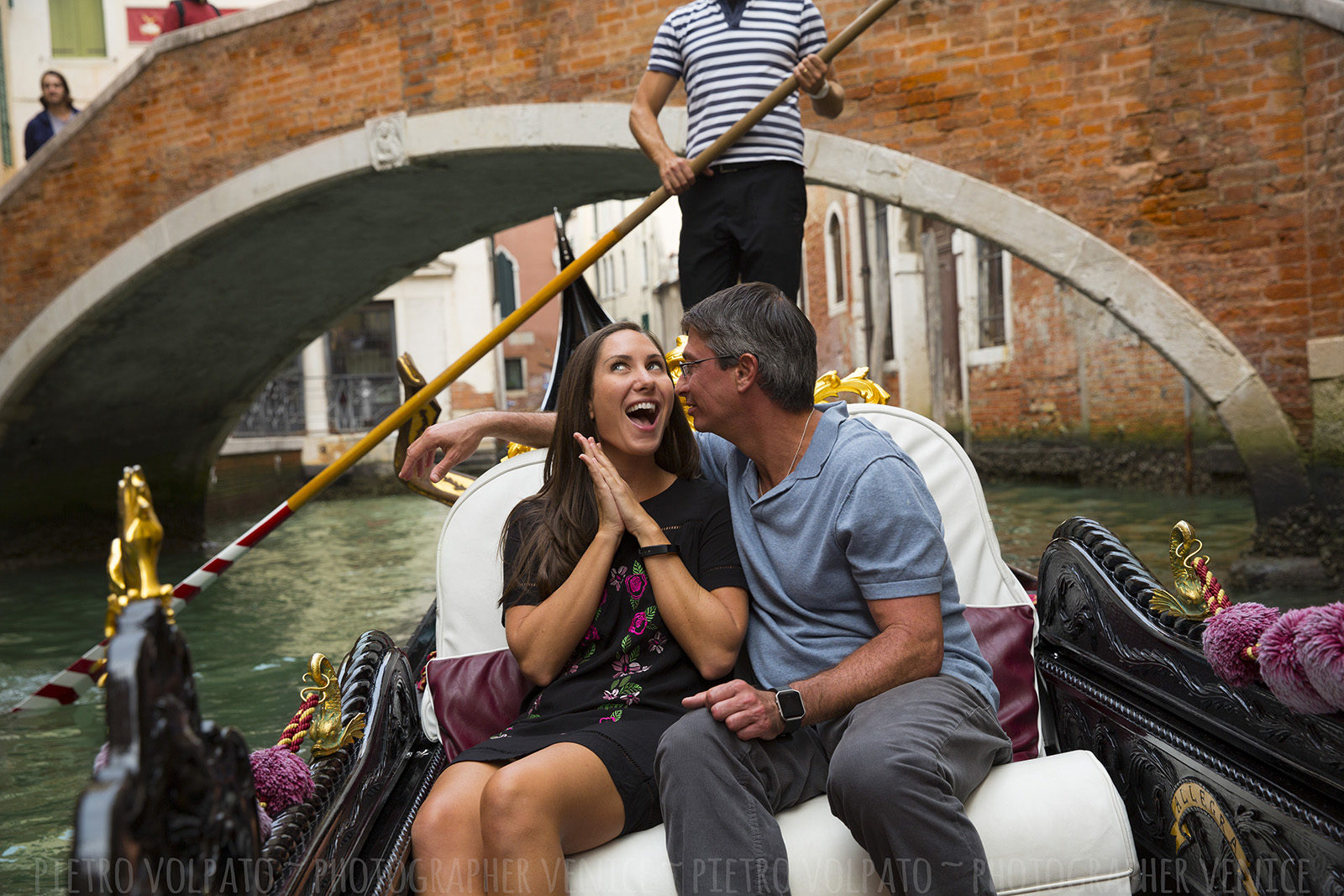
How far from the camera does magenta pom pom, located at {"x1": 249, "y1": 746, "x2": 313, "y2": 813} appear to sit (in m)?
1.09

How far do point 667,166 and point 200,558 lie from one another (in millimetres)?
6356

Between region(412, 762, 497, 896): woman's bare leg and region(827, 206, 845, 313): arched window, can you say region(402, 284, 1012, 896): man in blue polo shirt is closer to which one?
region(412, 762, 497, 896): woman's bare leg

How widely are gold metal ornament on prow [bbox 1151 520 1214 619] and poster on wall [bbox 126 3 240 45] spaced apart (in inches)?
550

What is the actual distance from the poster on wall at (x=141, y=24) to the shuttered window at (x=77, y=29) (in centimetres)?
30

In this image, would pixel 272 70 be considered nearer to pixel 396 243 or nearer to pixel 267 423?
pixel 396 243

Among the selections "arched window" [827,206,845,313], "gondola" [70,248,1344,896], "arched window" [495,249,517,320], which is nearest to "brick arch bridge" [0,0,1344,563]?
"gondola" [70,248,1344,896]

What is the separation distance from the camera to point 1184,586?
4.31ft

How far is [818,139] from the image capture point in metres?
4.47

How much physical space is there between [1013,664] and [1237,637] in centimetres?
46

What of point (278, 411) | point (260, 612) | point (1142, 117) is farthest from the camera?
point (278, 411)

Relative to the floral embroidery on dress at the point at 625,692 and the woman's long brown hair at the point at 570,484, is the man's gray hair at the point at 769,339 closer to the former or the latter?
the woman's long brown hair at the point at 570,484

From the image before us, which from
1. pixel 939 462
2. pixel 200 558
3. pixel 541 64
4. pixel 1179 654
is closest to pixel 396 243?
pixel 541 64

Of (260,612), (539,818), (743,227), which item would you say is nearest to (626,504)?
(539,818)

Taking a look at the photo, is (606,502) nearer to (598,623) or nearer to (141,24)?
(598,623)
